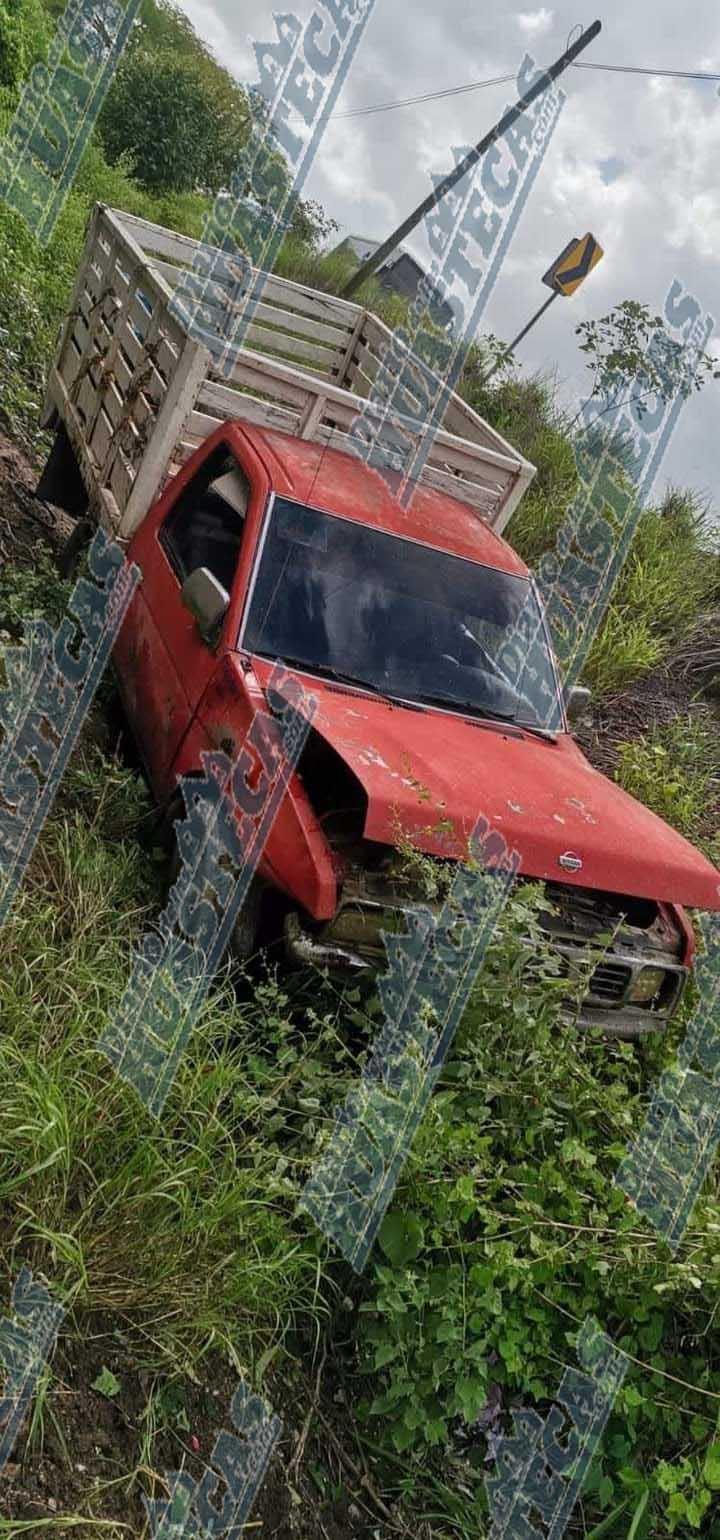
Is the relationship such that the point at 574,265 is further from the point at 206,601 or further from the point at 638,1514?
the point at 638,1514

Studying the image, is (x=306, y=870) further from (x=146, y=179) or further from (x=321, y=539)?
(x=146, y=179)

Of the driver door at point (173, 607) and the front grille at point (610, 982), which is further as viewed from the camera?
the driver door at point (173, 607)

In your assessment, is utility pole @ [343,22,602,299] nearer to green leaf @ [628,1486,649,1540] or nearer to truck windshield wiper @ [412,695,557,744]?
truck windshield wiper @ [412,695,557,744]

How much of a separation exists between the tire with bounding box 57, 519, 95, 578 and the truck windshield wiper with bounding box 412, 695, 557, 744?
2799 millimetres

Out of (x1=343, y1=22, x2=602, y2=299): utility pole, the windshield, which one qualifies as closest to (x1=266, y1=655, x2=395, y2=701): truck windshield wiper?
the windshield

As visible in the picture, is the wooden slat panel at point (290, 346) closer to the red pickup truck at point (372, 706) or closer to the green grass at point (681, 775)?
the red pickup truck at point (372, 706)

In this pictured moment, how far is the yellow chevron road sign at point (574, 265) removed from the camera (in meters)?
10.7

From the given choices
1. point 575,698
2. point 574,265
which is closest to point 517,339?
point 574,265

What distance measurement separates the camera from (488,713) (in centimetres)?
486

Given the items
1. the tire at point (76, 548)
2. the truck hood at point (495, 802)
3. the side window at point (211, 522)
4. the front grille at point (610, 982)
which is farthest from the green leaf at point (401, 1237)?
the tire at point (76, 548)

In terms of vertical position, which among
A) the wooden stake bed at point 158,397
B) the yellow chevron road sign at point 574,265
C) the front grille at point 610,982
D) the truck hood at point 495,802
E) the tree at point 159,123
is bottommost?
the front grille at point 610,982

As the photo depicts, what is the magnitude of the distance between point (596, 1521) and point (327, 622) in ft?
9.59

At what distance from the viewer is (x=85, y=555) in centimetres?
662

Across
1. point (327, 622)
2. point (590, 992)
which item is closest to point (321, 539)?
point (327, 622)
